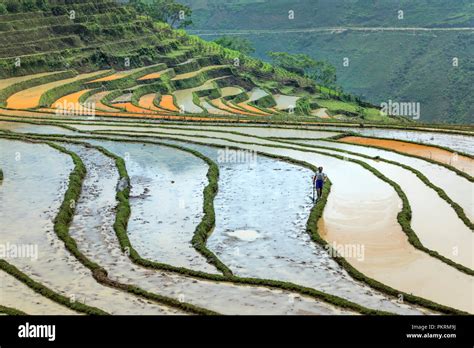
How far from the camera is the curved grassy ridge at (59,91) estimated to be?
38.2 m

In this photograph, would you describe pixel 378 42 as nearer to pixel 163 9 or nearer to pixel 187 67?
pixel 163 9

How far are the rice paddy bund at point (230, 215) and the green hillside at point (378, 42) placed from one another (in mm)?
48528

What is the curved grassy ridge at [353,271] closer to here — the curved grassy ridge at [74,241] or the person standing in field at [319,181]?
the person standing in field at [319,181]

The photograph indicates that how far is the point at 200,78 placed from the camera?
54.2 m

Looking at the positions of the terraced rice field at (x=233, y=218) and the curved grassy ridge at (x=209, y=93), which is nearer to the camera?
the terraced rice field at (x=233, y=218)

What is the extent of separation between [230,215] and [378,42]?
90.8 metres

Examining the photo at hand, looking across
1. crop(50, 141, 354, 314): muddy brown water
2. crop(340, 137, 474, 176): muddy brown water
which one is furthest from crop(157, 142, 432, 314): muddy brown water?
crop(340, 137, 474, 176): muddy brown water

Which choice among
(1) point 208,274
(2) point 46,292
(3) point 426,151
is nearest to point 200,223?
(1) point 208,274

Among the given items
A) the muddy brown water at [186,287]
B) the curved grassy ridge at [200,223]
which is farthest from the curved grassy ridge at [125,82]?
the muddy brown water at [186,287]

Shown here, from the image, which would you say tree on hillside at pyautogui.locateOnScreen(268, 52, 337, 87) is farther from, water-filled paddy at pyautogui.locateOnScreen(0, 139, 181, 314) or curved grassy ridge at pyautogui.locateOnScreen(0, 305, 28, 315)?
curved grassy ridge at pyautogui.locateOnScreen(0, 305, 28, 315)

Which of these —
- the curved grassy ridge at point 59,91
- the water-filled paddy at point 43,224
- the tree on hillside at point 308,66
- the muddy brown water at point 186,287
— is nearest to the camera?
the muddy brown water at point 186,287

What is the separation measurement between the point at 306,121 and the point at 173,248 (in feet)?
61.1
